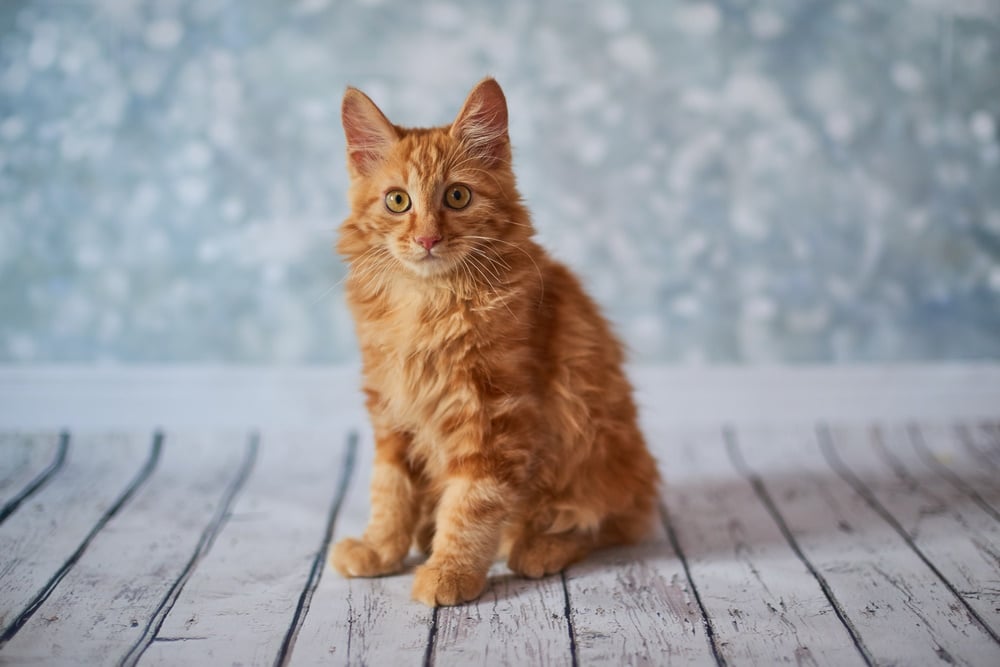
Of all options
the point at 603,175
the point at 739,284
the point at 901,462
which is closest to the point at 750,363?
the point at 739,284

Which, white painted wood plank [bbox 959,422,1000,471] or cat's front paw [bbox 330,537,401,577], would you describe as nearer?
cat's front paw [bbox 330,537,401,577]

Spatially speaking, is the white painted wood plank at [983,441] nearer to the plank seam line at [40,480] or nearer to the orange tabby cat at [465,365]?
the orange tabby cat at [465,365]

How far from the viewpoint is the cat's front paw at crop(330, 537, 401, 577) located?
1786mm

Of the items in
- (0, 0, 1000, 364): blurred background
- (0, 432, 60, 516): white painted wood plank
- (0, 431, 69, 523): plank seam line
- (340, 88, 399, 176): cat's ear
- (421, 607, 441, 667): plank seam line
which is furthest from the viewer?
(0, 0, 1000, 364): blurred background

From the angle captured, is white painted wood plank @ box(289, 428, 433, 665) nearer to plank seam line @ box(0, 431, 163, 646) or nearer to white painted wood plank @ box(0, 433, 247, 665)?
white painted wood plank @ box(0, 433, 247, 665)

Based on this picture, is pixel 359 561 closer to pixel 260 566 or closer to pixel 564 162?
pixel 260 566

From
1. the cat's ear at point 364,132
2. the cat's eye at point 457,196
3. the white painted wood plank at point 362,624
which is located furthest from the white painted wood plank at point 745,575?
the cat's ear at point 364,132

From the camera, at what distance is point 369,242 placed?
173 centimetres

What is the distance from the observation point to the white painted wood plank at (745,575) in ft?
4.97

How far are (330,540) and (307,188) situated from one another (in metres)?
1.18

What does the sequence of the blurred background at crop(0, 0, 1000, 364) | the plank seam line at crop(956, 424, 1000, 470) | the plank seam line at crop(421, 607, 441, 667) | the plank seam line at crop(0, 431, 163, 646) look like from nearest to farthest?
the plank seam line at crop(421, 607, 441, 667)
the plank seam line at crop(0, 431, 163, 646)
the plank seam line at crop(956, 424, 1000, 470)
the blurred background at crop(0, 0, 1000, 364)

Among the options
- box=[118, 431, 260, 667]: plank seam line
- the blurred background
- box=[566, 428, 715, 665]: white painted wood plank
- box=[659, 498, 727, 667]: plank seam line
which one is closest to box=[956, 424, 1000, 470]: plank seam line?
the blurred background

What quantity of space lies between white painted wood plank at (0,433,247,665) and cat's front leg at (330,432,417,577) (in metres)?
0.33

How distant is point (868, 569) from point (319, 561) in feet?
3.52
